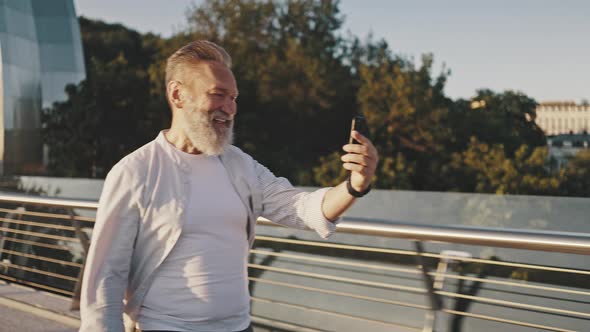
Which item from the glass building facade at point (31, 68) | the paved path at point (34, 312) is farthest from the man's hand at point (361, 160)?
the glass building facade at point (31, 68)

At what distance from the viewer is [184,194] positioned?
1.99m

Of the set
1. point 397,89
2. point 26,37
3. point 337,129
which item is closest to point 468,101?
point 397,89

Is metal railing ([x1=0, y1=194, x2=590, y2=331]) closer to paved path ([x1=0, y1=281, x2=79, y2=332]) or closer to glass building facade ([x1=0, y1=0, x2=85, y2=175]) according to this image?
paved path ([x1=0, y1=281, x2=79, y2=332])

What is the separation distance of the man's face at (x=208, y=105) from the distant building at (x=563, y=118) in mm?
19992

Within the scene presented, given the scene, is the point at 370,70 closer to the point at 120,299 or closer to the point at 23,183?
the point at 23,183

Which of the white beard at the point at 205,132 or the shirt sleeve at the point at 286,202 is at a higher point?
the white beard at the point at 205,132

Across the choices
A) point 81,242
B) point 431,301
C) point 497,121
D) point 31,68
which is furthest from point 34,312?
point 497,121

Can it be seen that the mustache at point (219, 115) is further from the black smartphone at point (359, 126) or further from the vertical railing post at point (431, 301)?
the vertical railing post at point (431, 301)

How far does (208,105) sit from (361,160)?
0.43 meters

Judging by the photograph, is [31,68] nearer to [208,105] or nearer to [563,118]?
[563,118]

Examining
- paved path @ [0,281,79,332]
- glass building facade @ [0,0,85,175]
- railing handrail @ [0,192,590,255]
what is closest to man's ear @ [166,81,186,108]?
railing handrail @ [0,192,590,255]

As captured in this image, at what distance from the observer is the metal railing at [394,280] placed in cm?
321

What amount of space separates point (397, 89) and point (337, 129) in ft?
12.9

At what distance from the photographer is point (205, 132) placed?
202cm
